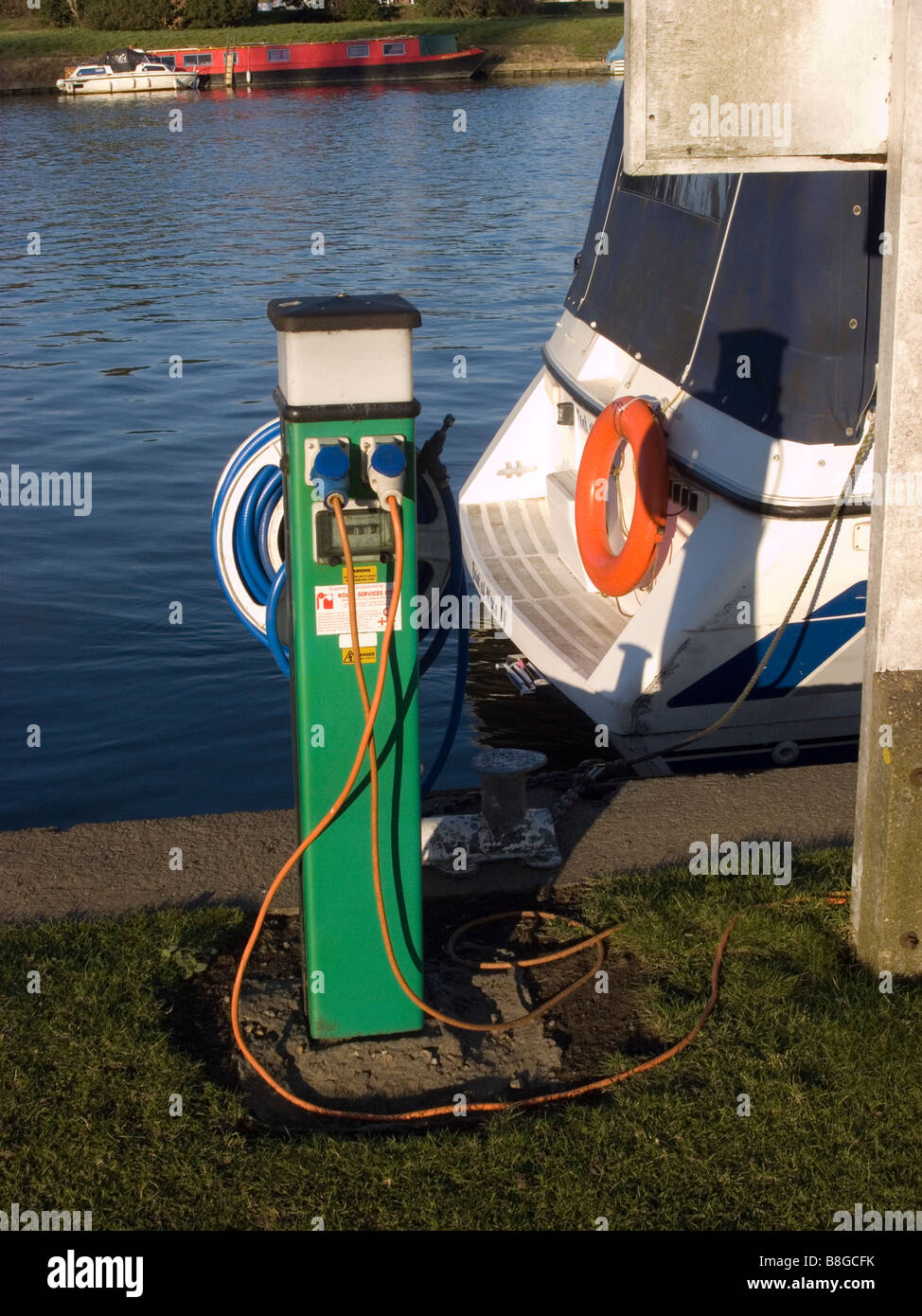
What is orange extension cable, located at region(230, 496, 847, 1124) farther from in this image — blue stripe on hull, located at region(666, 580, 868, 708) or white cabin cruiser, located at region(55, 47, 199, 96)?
white cabin cruiser, located at region(55, 47, 199, 96)

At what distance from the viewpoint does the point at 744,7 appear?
4004 millimetres

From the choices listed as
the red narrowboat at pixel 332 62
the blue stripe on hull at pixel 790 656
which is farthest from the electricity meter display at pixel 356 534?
the red narrowboat at pixel 332 62

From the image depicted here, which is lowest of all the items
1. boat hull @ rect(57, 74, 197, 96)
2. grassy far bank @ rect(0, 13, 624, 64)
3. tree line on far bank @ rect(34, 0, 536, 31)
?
boat hull @ rect(57, 74, 197, 96)

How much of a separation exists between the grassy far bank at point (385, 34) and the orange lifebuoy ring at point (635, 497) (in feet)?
182

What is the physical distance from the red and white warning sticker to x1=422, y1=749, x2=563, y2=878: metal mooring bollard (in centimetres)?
125

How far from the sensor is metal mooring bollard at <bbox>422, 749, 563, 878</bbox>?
517 centimetres

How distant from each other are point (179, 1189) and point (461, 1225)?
70 cm

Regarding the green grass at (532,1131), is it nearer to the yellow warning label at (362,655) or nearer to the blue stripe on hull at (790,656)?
A: the yellow warning label at (362,655)

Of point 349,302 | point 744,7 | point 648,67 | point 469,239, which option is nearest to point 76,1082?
point 349,302

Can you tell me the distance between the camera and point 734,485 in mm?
6551

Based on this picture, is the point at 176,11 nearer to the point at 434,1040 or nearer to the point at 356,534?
the point at 356,534

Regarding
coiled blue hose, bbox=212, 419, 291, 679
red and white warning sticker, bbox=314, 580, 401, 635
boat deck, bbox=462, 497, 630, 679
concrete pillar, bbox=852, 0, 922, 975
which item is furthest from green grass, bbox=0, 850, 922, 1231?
boat deck, bbox=462, 497, 630, 679

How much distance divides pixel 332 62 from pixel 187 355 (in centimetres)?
4613

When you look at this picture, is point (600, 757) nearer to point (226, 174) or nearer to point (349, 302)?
point (349, 302)
